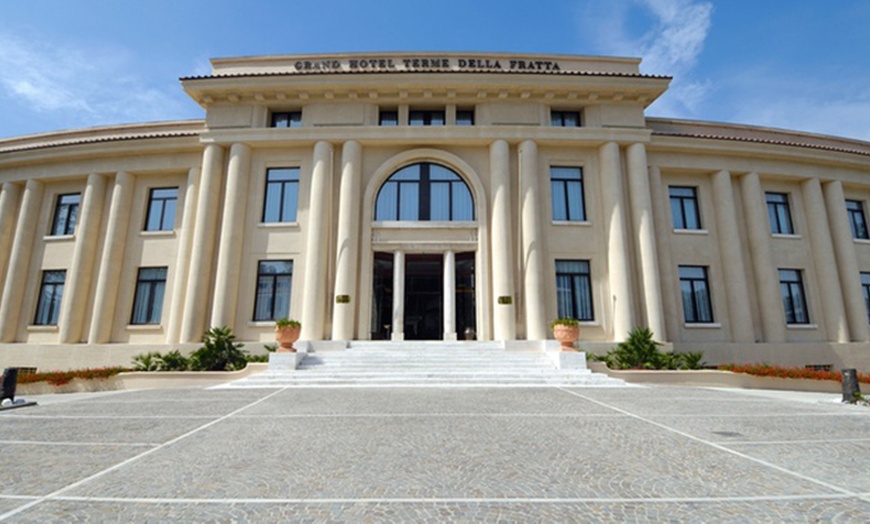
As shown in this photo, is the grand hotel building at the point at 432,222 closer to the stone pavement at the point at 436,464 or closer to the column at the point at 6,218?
the column at the point at 6,218

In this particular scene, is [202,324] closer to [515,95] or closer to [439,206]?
[439,206]

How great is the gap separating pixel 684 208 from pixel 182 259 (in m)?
23.6

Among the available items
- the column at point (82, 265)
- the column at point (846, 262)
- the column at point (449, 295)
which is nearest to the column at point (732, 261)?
the column at point (846, 262)

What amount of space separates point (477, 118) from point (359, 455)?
17.8 m

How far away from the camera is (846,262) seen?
19594 mm

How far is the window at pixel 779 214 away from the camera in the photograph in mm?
20344

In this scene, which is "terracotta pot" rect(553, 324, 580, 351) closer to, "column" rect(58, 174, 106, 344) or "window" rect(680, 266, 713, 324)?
"window" rect(680, 266, 713, 324)

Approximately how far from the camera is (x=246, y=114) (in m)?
19.9

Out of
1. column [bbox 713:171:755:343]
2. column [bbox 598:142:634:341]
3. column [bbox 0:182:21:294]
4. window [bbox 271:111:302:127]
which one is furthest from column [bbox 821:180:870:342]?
column [bbox 0:182:21:294]

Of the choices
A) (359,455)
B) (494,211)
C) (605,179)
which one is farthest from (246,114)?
(359,455)

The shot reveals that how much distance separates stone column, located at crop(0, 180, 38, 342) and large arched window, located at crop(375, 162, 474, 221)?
56.4ft

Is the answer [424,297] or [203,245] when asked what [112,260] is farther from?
[424,297]

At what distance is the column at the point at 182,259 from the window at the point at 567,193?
16.8 meters

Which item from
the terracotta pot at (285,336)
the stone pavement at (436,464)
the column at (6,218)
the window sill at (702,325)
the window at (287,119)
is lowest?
the stone pavement at (436,464)
